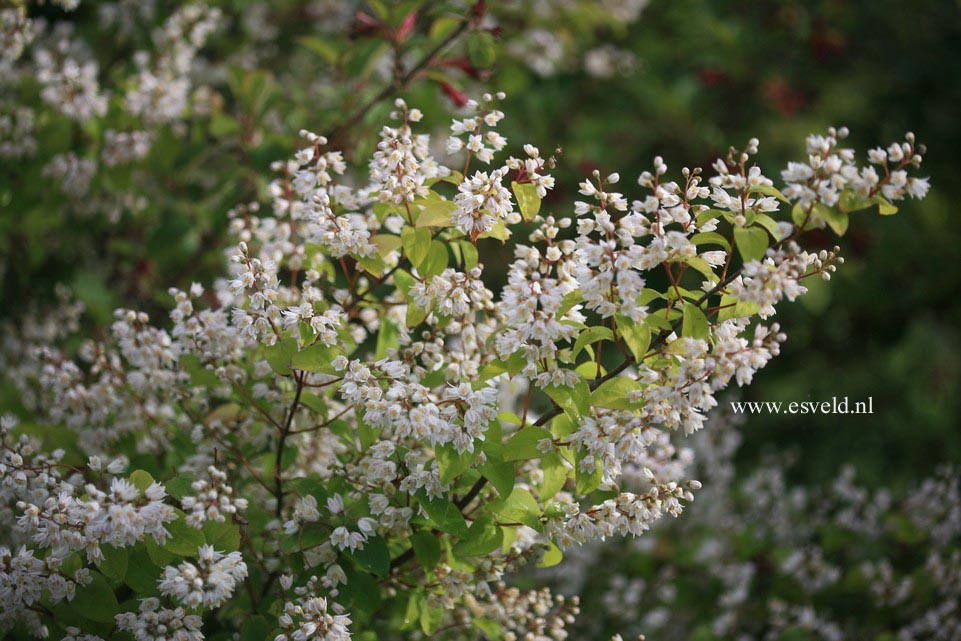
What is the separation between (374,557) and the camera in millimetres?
2006

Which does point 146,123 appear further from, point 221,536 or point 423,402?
point 423,402

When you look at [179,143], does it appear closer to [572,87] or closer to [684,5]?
[572,87]

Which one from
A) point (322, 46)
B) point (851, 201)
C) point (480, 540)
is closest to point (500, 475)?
point (480, 540)

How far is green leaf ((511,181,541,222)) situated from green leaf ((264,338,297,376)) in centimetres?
64

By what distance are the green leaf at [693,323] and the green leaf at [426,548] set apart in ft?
2.67

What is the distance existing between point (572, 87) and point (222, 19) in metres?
2.31

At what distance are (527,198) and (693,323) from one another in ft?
1.61

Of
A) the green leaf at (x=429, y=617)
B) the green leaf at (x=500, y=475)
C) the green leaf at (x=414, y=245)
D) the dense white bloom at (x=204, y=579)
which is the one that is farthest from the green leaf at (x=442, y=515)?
the green leaf at (x=414, y=245)

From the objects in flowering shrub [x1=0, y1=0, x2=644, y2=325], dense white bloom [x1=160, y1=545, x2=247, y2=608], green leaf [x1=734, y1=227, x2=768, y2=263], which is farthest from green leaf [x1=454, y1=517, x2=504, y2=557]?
flowering shrub [x1=0, y1=0, x2=644, y2=325]

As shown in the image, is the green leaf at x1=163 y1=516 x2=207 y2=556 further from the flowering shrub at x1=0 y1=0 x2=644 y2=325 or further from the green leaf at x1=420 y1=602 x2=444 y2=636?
the flowering shrub at x1=0 y1=0 x2=644 y2=325

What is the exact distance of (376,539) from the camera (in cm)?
204

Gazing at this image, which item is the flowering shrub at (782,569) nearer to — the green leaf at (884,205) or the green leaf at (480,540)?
the green leaf at (480,540)

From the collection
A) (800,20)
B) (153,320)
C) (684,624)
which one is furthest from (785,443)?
(153,320)

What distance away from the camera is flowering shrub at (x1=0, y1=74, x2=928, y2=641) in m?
1.84
